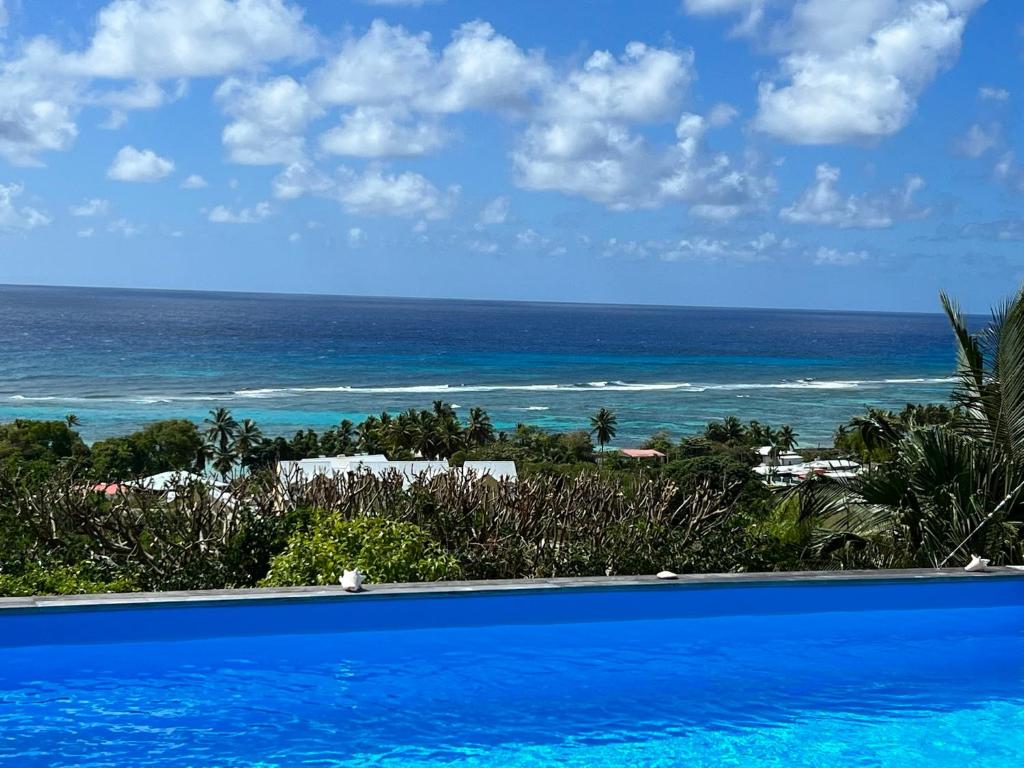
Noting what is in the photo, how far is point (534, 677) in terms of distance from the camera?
18.0ft

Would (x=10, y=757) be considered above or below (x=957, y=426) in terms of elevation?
below

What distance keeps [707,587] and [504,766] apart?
1.84m

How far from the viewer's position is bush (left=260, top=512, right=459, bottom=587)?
6.05 meters

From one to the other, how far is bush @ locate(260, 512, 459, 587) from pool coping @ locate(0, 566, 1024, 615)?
0.43 meters

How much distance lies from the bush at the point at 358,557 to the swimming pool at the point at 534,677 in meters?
0.51

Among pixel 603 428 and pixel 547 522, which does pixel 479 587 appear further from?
pixel 603 428

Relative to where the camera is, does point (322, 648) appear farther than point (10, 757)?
Yes

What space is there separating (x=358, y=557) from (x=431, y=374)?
264 ft

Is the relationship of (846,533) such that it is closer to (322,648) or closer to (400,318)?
(322,648)

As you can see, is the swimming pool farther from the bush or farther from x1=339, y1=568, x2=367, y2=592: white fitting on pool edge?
the bush

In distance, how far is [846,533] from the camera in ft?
22.9

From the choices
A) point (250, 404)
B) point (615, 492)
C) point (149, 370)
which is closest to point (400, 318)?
point (149, 370)

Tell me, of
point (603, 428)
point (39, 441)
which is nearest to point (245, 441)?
point (39, 441)

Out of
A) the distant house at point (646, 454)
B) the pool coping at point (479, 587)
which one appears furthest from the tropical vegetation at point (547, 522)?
the distant house at point (646, 454)
